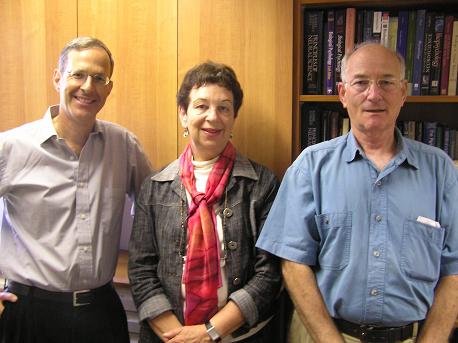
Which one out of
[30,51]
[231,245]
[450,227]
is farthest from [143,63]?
[450,227]

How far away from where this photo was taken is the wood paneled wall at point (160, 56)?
1.78m

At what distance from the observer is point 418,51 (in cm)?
173

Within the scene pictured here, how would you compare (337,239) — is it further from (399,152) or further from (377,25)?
(377,25)

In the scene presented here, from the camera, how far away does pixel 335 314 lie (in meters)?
1.42

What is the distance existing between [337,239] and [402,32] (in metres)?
0.92

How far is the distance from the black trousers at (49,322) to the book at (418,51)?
1501 mm

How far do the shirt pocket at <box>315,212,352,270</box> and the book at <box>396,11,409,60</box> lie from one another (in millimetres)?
780

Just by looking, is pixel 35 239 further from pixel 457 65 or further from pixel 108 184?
pixel 457 65

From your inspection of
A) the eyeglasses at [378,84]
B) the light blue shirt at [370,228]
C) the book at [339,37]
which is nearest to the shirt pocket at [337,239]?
the light blue shirt at [370,228]

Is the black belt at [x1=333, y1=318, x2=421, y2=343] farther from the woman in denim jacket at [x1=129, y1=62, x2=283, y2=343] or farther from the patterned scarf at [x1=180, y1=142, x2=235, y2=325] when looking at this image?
the patterned scarf at [x1=180, y1=142, x2=235, y2=325]

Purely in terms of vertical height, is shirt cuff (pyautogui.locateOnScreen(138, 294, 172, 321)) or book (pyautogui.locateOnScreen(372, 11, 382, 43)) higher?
book (pyautogui.locateOnScreen(372, 11, 382, 43))

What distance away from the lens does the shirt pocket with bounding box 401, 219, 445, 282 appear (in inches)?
53.7

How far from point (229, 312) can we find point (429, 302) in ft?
2.15

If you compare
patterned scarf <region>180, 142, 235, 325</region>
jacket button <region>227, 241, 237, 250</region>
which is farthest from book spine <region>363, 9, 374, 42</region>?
jacket button <region>227, 241, 237, 250</region>
